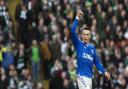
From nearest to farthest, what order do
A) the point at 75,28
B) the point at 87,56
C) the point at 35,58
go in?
the point at 75,28
the point at 87,56
the point at 35,58

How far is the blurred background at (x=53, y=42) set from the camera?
27.0m

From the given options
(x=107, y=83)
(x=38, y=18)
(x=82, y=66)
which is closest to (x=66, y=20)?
(x=38, y=18)

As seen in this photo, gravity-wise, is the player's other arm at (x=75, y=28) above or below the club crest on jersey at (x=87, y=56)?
above

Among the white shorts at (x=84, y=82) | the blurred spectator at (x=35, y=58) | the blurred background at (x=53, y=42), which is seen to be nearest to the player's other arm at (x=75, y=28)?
the white shorts at (x=84, y=82)

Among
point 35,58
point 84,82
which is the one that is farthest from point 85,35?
point 35,58

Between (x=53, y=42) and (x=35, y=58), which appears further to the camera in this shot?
(x=53, y=42)

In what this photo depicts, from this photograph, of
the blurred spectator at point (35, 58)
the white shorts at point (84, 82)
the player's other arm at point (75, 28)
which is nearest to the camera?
the player's other arm at point (75, 28)

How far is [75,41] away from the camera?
18625 mm

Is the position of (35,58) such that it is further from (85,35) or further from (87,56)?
(85,35)

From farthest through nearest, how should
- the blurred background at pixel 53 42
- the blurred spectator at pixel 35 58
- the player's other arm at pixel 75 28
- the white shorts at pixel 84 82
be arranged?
1. the blurred spectator at pixel 35 58
2. the blurred background at pixel 53 42
3. the white shorts at pixel 84 82
4. the player's other arm at pixel 75 28

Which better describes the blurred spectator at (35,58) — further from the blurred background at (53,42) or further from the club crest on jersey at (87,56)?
the club crest on jersey at (87,56)

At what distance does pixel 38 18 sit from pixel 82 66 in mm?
10989

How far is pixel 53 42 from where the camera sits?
2873 cm

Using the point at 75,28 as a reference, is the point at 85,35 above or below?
below
